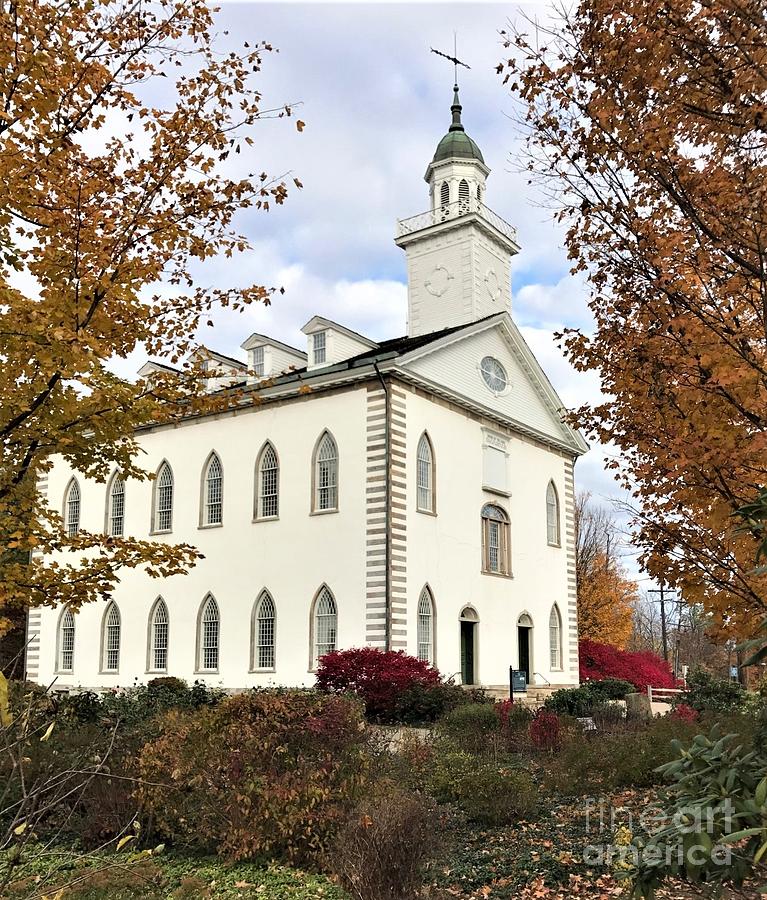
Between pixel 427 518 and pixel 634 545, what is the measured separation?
15.9m

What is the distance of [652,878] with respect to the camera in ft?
11.5

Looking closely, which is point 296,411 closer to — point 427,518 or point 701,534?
point 427,518

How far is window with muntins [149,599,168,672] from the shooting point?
28.1m

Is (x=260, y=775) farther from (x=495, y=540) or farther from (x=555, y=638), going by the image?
(x=555, y=638)

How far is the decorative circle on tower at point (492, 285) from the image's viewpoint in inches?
1287

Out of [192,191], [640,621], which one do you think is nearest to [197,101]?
[192,191]

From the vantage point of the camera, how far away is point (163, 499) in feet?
95.8

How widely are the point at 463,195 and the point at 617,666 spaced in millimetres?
19101

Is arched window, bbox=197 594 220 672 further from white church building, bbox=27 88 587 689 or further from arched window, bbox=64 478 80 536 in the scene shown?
arched window, bbox=64 478 80 536

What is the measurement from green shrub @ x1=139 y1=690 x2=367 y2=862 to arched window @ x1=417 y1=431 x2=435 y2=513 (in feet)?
48.9

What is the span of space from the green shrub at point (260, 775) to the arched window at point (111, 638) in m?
20.4

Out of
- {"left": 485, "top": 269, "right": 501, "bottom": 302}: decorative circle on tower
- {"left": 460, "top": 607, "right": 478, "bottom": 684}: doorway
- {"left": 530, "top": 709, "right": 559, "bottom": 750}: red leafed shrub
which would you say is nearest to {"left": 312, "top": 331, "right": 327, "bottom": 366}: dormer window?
{"left": 485, "top": 269, "right": 501, "bottom": 302}: decorative circle on tower

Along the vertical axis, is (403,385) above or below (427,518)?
above

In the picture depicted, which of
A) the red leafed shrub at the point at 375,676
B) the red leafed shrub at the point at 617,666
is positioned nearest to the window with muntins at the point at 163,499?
the red leafed shrub at the point at 375,676
